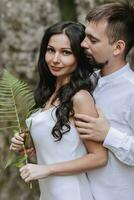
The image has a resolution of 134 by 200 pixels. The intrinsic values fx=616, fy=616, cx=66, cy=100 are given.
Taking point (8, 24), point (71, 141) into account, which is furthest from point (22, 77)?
point (71, 141)

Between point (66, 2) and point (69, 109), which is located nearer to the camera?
point (69, 109)

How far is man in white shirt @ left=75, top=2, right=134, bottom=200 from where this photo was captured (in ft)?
10.7

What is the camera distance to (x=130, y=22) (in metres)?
3.39

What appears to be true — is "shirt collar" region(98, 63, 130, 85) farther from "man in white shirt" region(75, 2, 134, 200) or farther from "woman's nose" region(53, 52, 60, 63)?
"woman's nose" region(53, 52, 60, 63)

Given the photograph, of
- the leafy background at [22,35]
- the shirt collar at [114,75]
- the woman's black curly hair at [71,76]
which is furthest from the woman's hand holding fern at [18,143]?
the leafy background at [22,35]

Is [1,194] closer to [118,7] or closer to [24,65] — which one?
[24,65]

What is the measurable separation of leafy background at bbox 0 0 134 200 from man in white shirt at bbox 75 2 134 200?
2.09 m

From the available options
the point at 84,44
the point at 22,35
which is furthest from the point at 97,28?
the point at 22,35

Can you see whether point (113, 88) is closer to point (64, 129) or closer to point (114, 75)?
point (114, 75)

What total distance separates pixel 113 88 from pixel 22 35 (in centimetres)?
224

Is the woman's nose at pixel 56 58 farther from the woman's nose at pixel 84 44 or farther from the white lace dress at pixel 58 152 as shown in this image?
the white lace dress at pixel 58 152

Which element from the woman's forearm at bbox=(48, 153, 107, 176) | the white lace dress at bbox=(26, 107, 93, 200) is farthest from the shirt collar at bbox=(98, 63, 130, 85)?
the woman's forearm at bbox=(48, 153, 107, 176)

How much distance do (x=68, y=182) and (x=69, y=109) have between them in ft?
1.31

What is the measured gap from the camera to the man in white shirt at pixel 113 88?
3273mm
